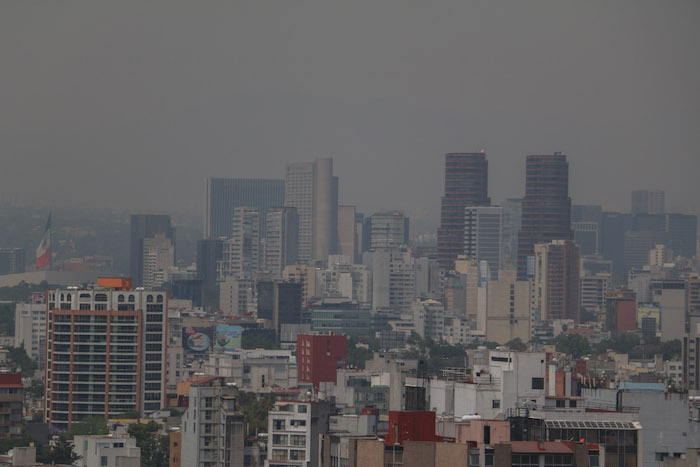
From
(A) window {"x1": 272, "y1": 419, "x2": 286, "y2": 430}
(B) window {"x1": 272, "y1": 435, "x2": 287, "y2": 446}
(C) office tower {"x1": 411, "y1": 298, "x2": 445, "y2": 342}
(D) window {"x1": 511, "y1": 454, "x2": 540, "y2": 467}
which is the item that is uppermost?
(C) office tower {"x1": 411, "y1": 298, "x2": 445, "y2": 342}

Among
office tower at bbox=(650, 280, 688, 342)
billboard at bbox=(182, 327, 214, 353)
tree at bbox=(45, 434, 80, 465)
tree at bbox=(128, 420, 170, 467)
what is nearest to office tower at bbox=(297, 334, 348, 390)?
billboard at bbox=(182, 327, 214, 353)

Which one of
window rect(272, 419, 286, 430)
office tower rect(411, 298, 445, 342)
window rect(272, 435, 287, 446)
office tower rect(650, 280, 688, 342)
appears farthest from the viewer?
office tower rect(411, 298, 445, 342)

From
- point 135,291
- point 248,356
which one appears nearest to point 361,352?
point 248,356

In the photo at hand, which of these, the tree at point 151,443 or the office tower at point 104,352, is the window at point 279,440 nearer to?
the tree at point 151,443

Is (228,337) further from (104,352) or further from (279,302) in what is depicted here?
(104,352)

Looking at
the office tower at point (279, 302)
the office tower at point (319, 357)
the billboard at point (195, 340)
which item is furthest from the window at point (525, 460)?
the office tower at point (279, 302)

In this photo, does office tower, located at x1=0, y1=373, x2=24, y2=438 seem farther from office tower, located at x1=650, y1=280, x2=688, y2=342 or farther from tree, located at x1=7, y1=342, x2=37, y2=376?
office tower, located at x1=650, y1=280, x2=688, y2=342

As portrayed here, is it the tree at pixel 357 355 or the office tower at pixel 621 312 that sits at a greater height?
the office tower at pixel 621 312
